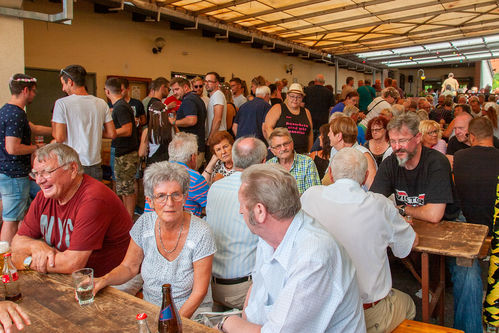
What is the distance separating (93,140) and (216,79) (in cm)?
208

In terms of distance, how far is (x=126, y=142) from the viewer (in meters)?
4.61

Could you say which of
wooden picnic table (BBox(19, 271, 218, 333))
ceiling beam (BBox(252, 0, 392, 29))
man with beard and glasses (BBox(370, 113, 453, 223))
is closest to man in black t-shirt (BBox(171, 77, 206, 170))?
man with beard and glasses (BBox(370, 113, 453, 223))

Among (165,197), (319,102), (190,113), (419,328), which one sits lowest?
(419,328)

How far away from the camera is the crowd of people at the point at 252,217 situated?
139 cm

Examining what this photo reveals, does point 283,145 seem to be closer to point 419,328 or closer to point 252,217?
point 419,328

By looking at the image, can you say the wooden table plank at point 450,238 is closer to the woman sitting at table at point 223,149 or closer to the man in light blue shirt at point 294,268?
the man in light blue shirt at point 294,268

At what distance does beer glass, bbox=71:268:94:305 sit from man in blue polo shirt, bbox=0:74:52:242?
2.31 meters

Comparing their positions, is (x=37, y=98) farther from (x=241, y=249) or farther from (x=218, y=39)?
(x=241, y=249)

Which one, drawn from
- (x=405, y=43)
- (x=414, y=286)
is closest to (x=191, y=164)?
(x=414, y=286)

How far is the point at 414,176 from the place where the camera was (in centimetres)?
285

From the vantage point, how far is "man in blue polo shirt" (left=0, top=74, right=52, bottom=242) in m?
3.52

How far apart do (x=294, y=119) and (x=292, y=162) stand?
4.16 feet

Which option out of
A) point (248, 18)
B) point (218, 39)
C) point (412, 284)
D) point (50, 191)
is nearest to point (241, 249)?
point (50, 191)

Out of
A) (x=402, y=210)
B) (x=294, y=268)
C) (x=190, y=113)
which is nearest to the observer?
(x=294, y=268)
